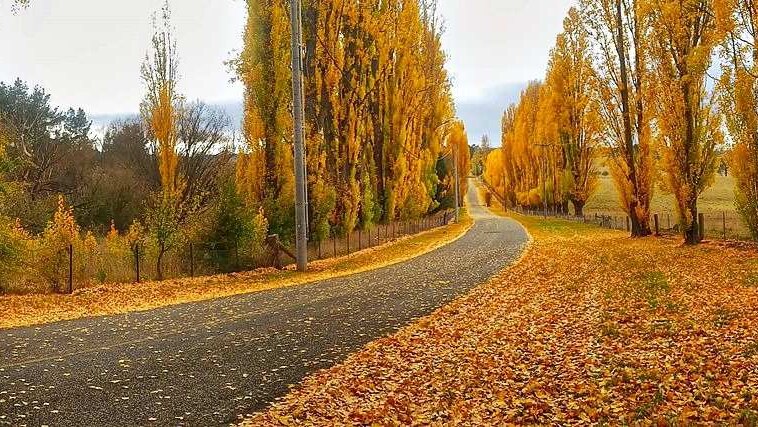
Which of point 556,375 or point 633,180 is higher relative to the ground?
point 633,180

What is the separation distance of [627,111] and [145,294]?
22269 mm

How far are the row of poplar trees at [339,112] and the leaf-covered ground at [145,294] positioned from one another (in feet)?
8.96

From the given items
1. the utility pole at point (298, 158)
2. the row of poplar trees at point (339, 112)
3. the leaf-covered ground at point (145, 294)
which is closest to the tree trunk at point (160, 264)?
the leaf-covered ground at point (145, 294)

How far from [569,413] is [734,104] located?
17.0m

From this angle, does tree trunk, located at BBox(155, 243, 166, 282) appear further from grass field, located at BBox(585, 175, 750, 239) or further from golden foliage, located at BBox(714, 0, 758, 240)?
grass field, located at BBox(585, 175, 750, 239)

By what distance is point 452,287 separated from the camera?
13969mm

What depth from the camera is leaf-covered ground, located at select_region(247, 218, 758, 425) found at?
Result: 5492mm

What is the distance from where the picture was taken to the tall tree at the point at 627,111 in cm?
2580

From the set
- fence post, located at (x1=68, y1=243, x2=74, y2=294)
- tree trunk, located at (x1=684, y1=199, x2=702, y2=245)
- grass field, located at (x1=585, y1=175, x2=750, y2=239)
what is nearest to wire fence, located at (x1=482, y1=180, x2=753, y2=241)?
tree trunk, located at (x1=684, y1=199, x2=702, y2=245)

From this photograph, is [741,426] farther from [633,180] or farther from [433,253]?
[633,180]

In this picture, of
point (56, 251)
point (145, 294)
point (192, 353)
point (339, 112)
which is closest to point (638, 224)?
point (339, 112)

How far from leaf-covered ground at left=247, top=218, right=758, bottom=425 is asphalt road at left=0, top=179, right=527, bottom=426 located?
1.84 feet

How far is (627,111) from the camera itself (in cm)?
2656

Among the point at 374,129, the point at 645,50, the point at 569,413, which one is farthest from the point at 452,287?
the point at 374,129
